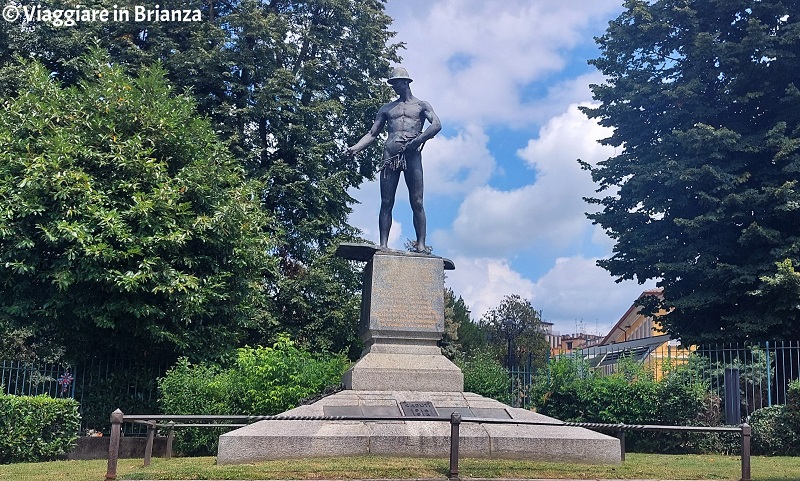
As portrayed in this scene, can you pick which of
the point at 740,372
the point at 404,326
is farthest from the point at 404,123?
the point at 740,372

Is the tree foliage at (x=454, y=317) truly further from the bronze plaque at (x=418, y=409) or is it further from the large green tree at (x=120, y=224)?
the bronze plaque at (x=418, y=409)

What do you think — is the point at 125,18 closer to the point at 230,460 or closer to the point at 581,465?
the point at 230,460

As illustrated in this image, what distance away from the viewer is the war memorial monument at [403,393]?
379 inches

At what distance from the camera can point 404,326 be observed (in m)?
12.8

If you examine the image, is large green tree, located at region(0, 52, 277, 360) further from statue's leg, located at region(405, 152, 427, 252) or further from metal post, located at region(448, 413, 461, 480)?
metal post, located at region(448, 413, 461, 480)

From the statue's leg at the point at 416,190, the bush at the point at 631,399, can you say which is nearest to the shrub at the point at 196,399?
the statue's leg at the point at 416,190

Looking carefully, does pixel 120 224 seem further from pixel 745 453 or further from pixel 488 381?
pixel 745 453

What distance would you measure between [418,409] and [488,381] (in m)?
6.68

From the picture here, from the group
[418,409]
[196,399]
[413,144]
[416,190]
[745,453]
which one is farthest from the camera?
[196,399]

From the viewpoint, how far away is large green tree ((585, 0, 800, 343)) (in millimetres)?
18797

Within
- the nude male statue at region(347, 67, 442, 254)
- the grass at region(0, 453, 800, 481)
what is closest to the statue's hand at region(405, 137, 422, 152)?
the nude male statue at region(347, 67, 442, 254)

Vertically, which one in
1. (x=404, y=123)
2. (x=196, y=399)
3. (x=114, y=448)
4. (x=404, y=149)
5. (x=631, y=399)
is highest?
(x=404, y=123)

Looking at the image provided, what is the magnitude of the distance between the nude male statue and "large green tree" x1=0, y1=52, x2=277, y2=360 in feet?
16.0

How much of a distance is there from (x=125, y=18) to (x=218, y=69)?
306 cm
